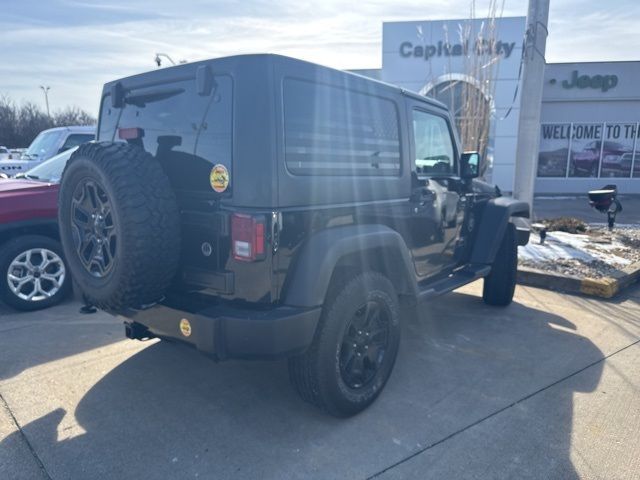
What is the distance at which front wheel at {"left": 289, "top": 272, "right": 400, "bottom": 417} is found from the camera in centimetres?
272

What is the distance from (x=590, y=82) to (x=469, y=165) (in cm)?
1508

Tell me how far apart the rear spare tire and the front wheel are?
0.91 m

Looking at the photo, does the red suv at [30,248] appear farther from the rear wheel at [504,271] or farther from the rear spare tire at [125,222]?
the rear wheel at [504,271]

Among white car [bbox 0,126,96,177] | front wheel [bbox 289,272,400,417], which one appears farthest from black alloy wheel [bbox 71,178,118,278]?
white car [bbox 0,126,96,177]

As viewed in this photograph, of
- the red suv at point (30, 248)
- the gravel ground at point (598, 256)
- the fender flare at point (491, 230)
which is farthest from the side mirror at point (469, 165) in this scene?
the red suv at point (30, 248)

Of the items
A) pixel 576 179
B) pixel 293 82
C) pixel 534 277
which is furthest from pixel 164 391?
pixel 576 179

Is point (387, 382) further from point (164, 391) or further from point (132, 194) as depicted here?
point (132, 194)

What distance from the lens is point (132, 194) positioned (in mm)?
2430

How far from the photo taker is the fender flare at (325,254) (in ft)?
8.29

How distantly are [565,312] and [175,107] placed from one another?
14.0ft

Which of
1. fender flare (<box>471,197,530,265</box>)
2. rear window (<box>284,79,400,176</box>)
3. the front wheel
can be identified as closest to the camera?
rear window (<box>284,79,400,176</box>)

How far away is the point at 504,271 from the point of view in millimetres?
4918

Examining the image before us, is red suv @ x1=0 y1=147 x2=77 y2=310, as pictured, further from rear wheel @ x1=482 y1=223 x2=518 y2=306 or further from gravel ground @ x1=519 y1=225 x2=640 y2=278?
gravel ground @ x1=519 y1=225 x2=640 y2=278

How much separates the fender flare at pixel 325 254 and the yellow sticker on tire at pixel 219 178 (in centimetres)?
53
